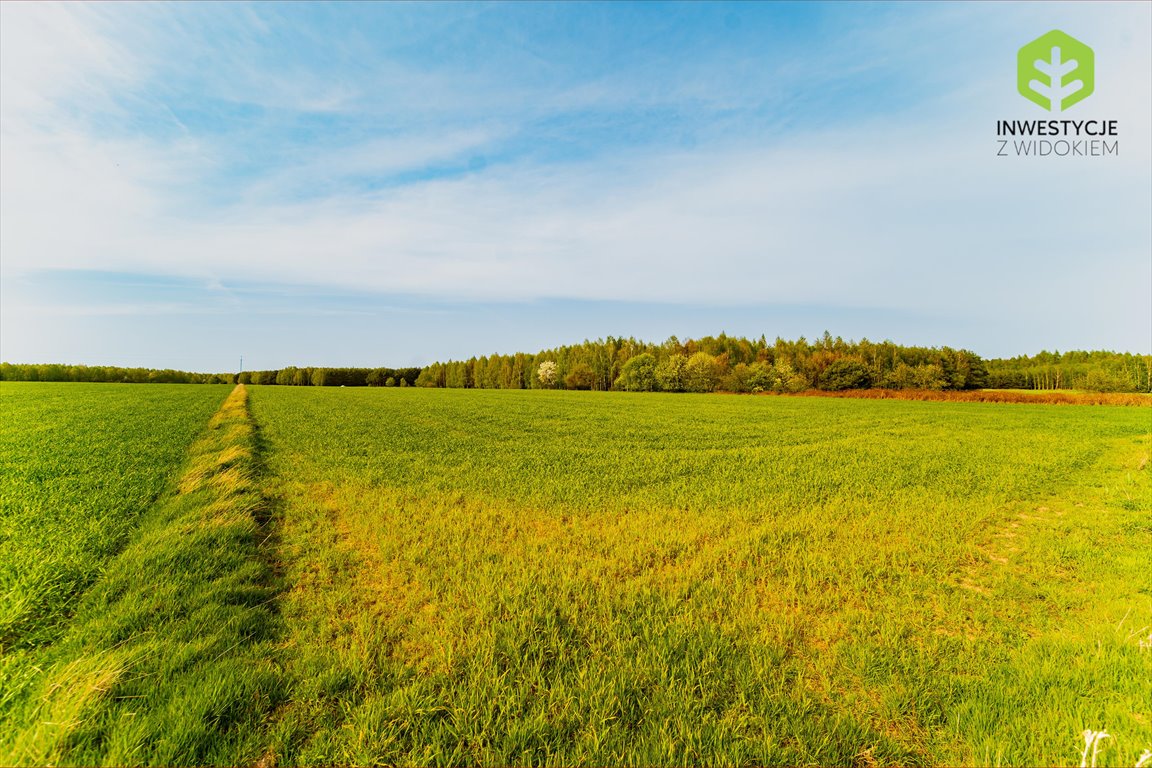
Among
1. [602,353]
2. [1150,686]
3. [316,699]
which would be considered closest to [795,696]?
[1150,686]

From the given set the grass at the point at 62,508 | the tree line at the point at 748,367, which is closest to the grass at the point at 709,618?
the grass at the point at 62,508

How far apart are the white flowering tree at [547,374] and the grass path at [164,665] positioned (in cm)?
12812

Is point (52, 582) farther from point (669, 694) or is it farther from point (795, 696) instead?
point (795, 696)

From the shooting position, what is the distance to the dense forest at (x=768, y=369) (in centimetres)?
10081

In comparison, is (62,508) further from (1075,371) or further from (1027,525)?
(1075,371)

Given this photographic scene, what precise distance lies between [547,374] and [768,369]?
61.4m

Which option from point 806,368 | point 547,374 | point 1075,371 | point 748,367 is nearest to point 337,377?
point 547,374

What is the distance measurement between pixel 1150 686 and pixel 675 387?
10629 centimetres

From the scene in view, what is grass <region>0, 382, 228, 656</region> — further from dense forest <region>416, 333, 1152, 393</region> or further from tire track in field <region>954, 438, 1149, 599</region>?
dense forest <region>416, 333, 1152, 393</region>

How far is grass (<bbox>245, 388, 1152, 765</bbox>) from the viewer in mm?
3346

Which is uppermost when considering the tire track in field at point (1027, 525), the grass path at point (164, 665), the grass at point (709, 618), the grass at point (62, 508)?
the grass at point (62, 508)

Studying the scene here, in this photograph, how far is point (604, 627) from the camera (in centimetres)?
468

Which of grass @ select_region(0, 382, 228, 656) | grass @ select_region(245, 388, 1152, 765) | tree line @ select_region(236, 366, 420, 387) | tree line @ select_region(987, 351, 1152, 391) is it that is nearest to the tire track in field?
grass @ select_region(245, 388, 1152, 765)

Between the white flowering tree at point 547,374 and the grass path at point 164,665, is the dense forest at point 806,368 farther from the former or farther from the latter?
the grass path at point 164,665
